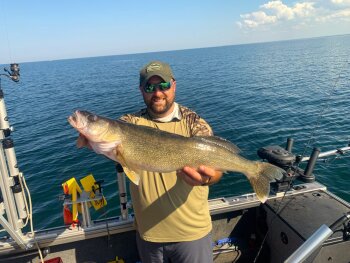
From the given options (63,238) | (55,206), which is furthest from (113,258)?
(55,206)

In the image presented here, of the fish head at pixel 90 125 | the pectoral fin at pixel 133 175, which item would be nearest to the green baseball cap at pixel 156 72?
the fish head at pixel 90 125

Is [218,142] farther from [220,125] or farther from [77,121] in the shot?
[220,125]

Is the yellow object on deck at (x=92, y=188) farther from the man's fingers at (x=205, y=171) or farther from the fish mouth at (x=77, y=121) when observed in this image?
the man's fingers at (x=205, y=171)

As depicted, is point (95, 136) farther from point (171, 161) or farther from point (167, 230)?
point (167, 230)

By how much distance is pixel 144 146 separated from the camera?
4043mm

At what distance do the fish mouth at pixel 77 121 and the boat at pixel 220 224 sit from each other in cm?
138

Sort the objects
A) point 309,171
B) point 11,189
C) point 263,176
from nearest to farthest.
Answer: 1. point 263,176
2. point 11,189
3. point 309,171

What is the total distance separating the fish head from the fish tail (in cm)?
235

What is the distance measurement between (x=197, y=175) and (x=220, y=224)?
292 cm

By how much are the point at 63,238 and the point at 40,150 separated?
14.3m

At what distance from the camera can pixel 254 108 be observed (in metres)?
25.3

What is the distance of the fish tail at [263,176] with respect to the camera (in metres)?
4.46

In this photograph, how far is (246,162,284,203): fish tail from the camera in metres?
4.46

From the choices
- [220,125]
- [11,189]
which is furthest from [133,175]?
[220,125]
